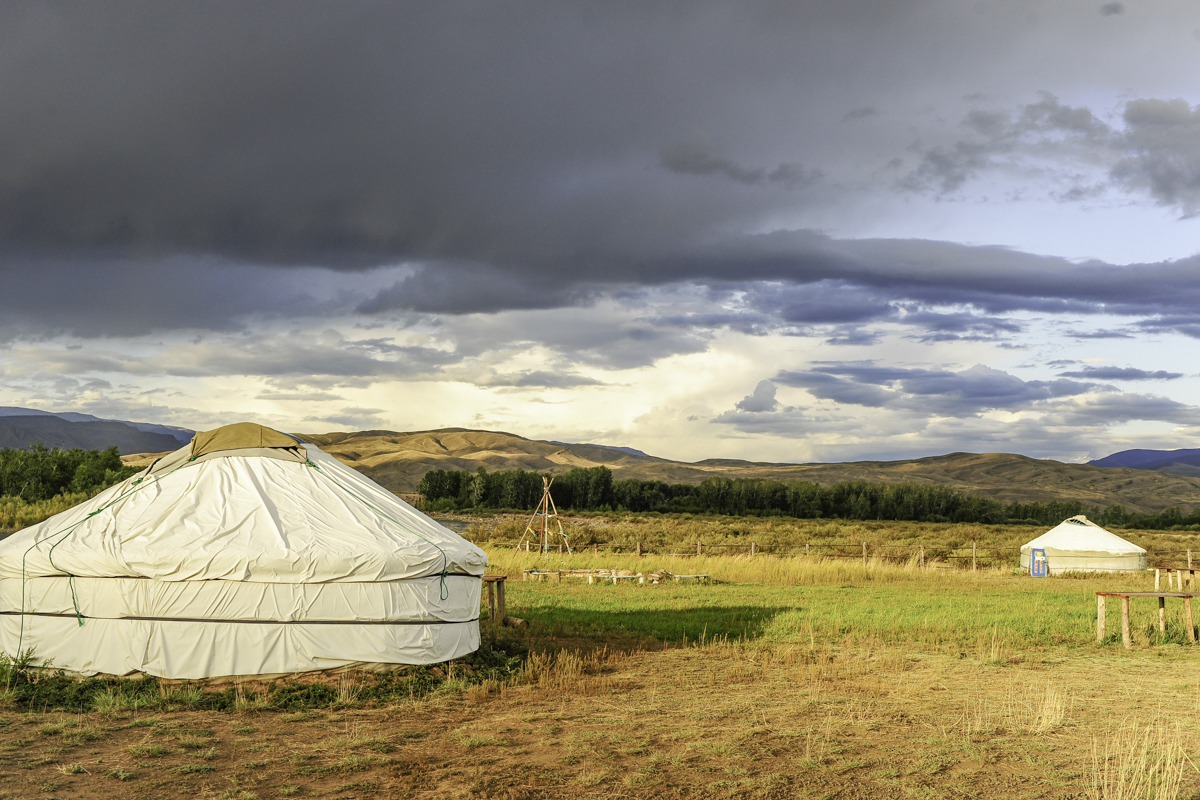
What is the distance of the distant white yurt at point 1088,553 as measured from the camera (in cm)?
2475

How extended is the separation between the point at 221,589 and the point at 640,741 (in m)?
3.85

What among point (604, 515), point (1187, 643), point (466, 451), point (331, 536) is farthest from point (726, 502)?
point (466, 451)

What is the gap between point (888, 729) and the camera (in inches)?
267

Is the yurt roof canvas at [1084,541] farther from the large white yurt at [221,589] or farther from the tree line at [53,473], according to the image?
the tree line at [53,473]

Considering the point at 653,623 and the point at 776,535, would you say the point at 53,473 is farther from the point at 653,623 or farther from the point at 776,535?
the point at 653,623

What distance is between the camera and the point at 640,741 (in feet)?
20.6

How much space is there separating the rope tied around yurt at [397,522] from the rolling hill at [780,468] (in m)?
65.1

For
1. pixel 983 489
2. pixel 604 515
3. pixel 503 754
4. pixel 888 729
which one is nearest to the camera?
pixel 503 754

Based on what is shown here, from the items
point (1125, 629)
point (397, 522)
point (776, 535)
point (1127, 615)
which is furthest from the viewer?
point (776, 535)

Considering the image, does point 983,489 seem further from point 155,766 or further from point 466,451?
point 155,766

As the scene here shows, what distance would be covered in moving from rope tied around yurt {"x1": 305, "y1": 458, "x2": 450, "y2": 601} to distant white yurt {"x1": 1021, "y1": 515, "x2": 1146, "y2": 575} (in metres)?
21.6

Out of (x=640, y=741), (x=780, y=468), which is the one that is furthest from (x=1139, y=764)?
(x=780, y=468)

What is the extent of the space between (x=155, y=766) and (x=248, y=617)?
7.11 feet

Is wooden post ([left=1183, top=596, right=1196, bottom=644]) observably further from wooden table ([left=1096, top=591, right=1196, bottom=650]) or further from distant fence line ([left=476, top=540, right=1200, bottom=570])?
distant fence line ([left=476, top=540, right=1200, bottom=570])
